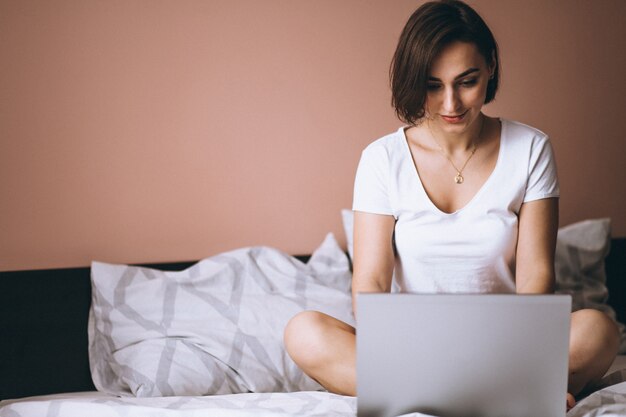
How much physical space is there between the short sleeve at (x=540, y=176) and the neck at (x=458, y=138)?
135 mm

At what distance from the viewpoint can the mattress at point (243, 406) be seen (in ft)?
3.96

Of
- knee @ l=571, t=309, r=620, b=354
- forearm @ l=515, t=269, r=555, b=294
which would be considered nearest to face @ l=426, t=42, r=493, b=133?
forearm @ l=515, t=269, r=555, b=294

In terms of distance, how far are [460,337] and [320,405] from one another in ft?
1.38

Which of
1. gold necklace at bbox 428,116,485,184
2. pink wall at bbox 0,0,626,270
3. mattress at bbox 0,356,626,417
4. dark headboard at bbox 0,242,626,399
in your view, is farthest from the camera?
pink wall at bbox 0,0,626,270

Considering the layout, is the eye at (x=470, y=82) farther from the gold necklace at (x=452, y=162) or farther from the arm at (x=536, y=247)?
the arm at (x=536, y=247)

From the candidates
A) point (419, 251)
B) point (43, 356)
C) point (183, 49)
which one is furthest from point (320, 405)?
point (183, 49)

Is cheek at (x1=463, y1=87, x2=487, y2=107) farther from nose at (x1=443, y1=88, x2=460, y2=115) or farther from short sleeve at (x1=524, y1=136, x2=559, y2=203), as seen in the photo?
short sleeve at (x1=524, y1=136, x2=559, y2=203)

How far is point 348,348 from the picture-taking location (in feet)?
4.50

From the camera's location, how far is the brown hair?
138cm

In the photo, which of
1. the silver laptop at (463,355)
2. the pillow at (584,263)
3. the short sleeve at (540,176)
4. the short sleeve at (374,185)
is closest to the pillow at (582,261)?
the pillow at (584,263)

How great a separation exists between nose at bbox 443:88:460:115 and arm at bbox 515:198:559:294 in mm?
293

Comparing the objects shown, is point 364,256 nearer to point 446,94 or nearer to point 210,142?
point 446,94

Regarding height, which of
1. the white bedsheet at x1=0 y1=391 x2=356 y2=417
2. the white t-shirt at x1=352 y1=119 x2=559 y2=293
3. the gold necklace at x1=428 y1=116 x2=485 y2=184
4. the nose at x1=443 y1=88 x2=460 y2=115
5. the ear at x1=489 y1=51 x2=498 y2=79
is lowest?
the white bedsheet at x1=0 y1=391 x2=356 y2=417

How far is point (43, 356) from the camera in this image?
1764 millimetres
